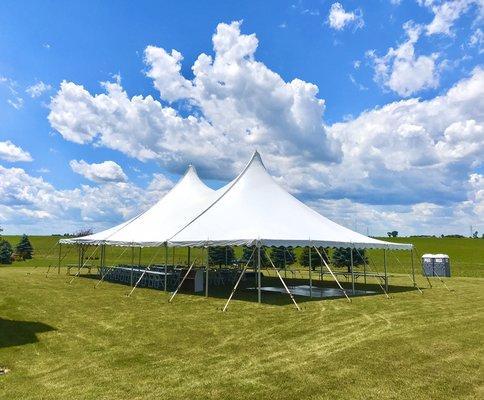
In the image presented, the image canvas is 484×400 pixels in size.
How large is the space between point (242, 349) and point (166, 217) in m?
11.4

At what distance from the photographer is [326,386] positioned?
4996 mm

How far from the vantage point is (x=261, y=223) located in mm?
12797

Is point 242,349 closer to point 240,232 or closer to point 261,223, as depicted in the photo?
point 240,232

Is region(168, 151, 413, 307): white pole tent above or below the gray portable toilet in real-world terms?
above

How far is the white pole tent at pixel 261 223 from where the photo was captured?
12023 millimetres

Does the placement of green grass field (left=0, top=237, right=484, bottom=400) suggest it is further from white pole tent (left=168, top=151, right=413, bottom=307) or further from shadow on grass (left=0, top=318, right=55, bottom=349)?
white pole tent (left=168, top=151, right=413, bottom=307)

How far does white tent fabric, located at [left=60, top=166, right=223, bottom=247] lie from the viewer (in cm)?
1571

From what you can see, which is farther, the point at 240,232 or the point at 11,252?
the point at 11,252

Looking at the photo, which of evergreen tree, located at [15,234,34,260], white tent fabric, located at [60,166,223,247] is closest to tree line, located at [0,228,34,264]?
evergreen tree, located at [15,234,34,260]

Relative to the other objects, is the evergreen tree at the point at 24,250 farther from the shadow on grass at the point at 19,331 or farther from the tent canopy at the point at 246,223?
the shadow on grass at the point at 19,331

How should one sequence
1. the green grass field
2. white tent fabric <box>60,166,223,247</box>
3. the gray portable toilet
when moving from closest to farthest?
1. the green grass field
2. white tent fabric <box>60,166,223,247</box>
3. the gray portable toilet

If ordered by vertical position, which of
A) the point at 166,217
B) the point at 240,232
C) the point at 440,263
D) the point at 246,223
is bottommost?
the point at 440,263

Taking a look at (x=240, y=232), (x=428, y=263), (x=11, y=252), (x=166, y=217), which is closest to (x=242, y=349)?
(x=240, y=232)

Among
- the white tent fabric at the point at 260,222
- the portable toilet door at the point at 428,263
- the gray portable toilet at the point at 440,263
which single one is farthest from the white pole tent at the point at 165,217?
the gray portable toilet at the point at 440,263
